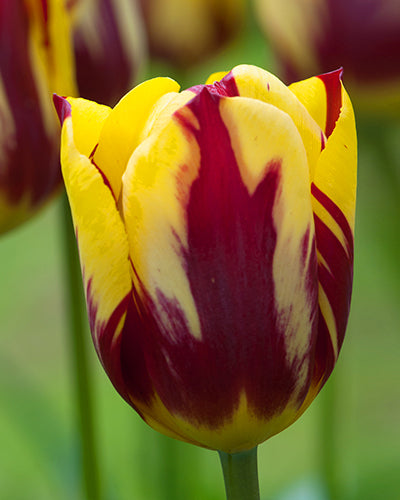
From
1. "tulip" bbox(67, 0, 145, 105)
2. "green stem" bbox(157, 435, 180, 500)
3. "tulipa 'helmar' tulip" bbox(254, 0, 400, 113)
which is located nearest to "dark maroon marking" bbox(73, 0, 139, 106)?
"tulip" bbox(67, 0, 145, 105)

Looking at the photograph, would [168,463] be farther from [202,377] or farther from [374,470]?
[202,377]

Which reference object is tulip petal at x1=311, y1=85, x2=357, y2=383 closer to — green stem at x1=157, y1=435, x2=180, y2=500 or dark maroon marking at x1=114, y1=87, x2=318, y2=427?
dark maroon marking at x1=114, y1=87, x2=318, y2=427

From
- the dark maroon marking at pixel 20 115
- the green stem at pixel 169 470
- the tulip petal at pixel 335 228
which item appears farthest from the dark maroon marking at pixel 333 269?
the green stem at pixel 169 470

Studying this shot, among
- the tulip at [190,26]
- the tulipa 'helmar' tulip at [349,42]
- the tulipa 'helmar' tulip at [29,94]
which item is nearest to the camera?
the tulipa 'helmar' tulip at [29,94]

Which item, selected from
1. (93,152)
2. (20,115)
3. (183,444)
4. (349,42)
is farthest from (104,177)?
(183,444)

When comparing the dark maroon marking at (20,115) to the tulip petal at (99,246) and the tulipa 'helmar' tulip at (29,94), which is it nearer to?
the tulipa 'helmar' tulip at (29,94)

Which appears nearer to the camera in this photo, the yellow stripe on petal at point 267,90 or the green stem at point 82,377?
the yellow stripe on petal at point 267,90

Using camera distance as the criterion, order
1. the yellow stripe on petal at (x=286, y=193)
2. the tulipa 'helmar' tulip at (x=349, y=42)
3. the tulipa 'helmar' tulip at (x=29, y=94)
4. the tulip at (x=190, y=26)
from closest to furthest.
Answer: the yellow stripe on petal at (x=286, y=193) → the tulipa 'helmar' tulip at (x=29, y=94) → the tulipa 'helmar' tulip at (x=349, y=42) → the tulip at (x=190, y=26)
